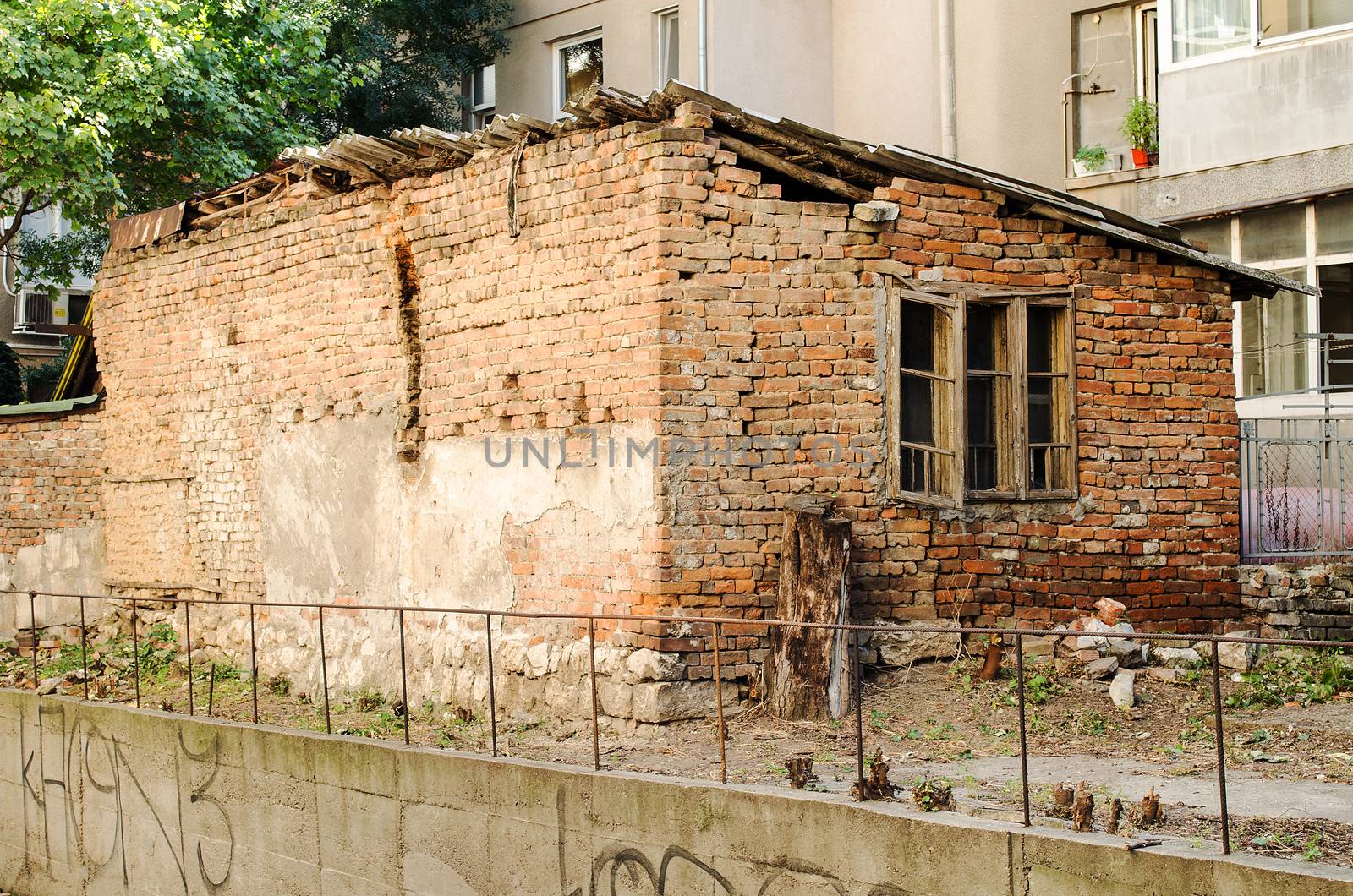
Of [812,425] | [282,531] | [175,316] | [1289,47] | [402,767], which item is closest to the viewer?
[402,767]

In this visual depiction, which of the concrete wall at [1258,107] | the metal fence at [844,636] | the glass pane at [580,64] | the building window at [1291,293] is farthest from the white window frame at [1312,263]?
the glass pane at [580,64]

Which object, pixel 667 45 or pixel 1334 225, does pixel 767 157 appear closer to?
pixel 1334 225

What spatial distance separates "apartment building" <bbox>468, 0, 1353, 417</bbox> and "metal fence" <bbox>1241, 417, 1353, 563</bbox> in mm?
742

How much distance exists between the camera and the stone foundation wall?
10398 millimetres

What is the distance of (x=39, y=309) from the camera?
2500 cm

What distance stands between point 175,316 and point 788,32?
31.9 feet

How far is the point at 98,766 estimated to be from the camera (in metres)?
11.0

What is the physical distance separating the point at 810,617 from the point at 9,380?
14.9 m

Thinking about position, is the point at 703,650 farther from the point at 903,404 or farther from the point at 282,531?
the point at 282,531

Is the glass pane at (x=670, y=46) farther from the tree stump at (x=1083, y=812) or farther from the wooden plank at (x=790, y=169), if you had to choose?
the tree stump at (x=1083, y=812)

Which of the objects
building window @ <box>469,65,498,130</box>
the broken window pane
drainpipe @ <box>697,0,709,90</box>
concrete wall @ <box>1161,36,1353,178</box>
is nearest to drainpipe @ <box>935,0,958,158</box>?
drainpipe @ <box>697,0,709,90</box>

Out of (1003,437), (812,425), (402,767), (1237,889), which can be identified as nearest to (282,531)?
(402,767)

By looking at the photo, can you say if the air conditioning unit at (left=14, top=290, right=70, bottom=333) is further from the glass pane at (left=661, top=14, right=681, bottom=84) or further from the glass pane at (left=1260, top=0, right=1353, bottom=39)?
the glass pane at (left=1260, top=0, right=1353, bottom=39)

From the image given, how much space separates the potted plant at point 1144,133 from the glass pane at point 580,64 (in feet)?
25.4
